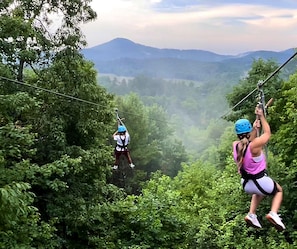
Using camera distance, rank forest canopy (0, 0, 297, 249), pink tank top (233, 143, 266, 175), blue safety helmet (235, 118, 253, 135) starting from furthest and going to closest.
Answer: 1. forest canopy (0, 0, 297, 249)
2. pink tank top (233, 143, 266, 175)
3. blue safety helmet (235, 118, 253, 135)

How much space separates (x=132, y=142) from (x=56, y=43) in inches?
908

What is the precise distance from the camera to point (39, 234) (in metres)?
9.66

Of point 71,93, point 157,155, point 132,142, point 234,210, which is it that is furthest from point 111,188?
point 157,155

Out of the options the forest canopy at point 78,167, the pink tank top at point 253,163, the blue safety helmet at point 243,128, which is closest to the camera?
the blue safety helmet at point 243,128

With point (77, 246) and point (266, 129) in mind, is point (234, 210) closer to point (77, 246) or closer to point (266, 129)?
point (77, 246)

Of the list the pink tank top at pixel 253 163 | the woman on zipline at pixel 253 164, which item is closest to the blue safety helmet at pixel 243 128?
the woman on zipline at pixel 253 164

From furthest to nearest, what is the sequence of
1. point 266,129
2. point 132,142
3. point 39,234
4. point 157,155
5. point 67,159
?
point 157,155, point 132,142, point 67,159, point 39,234, point 266,129

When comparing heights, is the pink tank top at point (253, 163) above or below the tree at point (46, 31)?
below

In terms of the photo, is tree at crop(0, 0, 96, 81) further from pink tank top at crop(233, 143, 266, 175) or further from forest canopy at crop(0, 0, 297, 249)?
pink tank top at crop(233, 143, 266, 175)

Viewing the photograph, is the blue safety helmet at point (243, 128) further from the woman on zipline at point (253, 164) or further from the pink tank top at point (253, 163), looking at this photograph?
the pink tank top at point (253, 163)

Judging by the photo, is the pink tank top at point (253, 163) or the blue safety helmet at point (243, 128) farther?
the pink tank top at point (253, 163)

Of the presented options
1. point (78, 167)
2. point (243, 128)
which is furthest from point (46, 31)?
point (243, 128)

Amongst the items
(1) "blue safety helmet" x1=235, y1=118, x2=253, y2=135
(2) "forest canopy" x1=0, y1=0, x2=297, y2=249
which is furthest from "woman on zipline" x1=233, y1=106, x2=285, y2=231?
(2) "forest canopy" x1=0, y1=0, x2=297, y2=249

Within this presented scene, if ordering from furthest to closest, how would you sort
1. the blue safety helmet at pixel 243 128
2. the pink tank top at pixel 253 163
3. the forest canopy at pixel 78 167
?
the forest canopy at pixel 78 167 < the pink tank top at pixel 253 163 < the blue safety helmet at pixel 243 128
